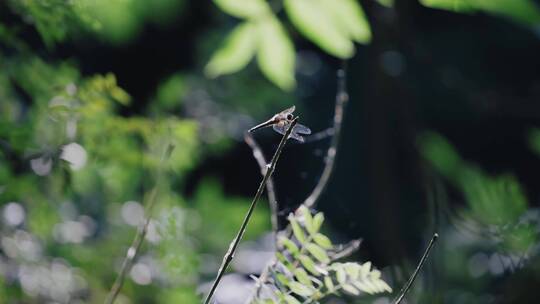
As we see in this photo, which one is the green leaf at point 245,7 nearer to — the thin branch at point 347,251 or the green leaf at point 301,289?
the thin branch at point 347,251

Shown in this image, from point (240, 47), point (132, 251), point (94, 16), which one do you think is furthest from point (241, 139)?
point (132, 251)

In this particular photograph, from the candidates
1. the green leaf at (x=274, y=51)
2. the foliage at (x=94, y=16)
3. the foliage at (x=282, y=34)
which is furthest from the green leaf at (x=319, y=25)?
the foliage at (x=94, y=16)

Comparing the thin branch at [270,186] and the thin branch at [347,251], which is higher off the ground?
the thin branch at [270,186]

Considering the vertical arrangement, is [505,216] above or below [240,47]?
below

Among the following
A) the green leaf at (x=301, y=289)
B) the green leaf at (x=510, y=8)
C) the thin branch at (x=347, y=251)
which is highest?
the green leaf at (x=510, y=8)

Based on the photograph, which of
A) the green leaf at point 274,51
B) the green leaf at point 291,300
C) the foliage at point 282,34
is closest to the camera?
the green leaf at point 291,300

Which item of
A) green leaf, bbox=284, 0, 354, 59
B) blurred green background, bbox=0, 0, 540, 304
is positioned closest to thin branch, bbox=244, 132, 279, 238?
blurred green background, bbox=0, 0, 540, 304

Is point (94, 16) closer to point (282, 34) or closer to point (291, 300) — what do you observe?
point (282, 34)

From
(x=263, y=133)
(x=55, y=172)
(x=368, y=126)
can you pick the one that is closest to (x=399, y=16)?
(x=368, y=126)

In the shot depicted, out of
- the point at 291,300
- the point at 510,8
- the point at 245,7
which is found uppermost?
the point at 245,7
